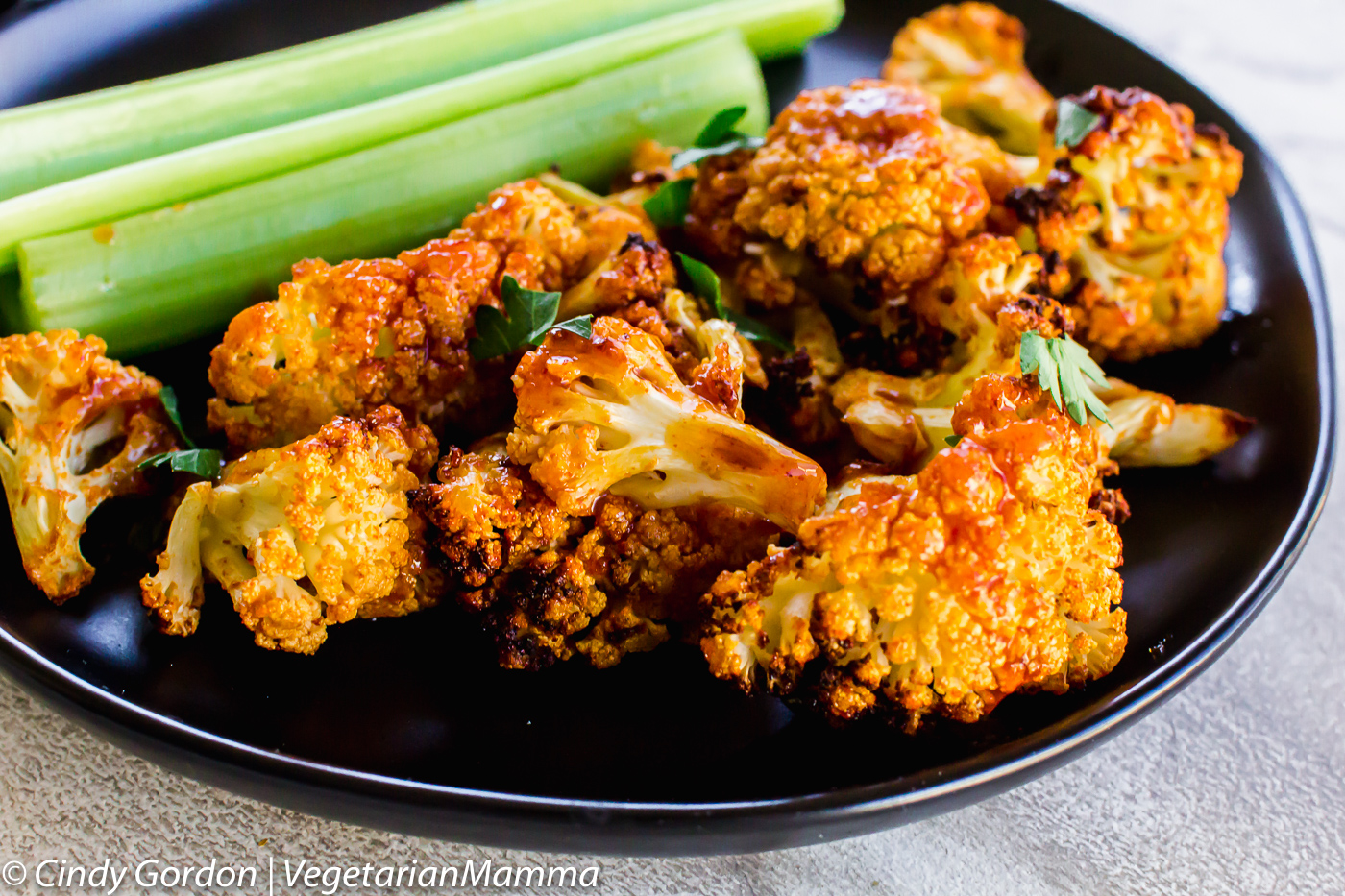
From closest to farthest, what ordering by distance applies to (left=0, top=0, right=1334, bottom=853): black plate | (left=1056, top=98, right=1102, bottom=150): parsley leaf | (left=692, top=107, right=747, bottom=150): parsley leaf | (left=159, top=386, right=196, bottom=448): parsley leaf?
(left=0, top=0, right=1334, bottom=853): black plate, (left=159, top=386, right=196, bottom=448): parsley leaf, (left=1056, top=98, right=1102, bottom=150): parsley leaf, (left=692, top=107, right=747, bottom=150): parsley leaf

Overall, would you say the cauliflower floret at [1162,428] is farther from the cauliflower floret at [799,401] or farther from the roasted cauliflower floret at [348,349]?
the roasted cauliflower floret at [348,349]

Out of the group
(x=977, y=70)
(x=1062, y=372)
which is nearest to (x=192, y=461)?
(x=1062, y=372)

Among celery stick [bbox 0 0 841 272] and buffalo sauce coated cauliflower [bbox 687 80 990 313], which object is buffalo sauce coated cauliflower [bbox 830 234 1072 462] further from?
celery stick [bbox 0 0 841 272]

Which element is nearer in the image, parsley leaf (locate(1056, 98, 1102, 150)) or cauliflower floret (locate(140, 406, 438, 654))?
cauliflower floret (locate(140, 406, 438, 654))

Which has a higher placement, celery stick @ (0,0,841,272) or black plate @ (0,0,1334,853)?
celery stick @ (0,0,841,272)

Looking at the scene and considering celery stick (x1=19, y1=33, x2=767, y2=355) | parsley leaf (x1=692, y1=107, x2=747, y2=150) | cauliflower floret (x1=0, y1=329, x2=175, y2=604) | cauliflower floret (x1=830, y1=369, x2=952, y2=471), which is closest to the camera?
cauliflower floret (x1=0, y1=329, x2=175, y2=604)

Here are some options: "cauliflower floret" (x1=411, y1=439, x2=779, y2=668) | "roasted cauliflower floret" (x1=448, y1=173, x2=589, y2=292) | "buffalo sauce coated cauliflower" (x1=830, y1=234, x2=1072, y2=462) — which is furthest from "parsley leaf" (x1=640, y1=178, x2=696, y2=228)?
"cauliflower floret" (x1=411, y1=439, x2=779, y2=668)

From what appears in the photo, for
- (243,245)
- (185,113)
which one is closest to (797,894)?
(243,245)
